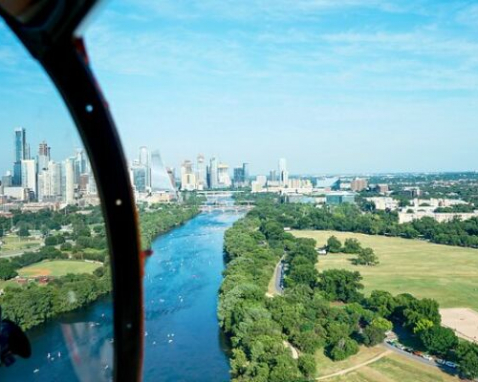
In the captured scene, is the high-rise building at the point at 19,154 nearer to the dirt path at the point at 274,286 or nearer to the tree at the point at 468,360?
the tree at the point at 468,360

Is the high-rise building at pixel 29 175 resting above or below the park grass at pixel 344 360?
above

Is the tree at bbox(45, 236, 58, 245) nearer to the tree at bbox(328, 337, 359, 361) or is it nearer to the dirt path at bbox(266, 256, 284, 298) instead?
the tree at bbox(328, 337, 359, 361)

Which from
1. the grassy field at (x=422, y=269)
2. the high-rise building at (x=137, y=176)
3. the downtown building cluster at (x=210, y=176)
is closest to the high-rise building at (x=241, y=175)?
the downtown building cluster at (x=210, y=176)

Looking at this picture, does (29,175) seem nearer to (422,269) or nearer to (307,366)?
(307,366)

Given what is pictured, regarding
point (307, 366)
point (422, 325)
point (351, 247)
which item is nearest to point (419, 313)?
point (422, 325)

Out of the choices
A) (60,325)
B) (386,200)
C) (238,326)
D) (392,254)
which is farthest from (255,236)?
(60,325)

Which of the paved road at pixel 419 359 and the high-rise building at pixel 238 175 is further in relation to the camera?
the high-rise building at pixel 238 175
